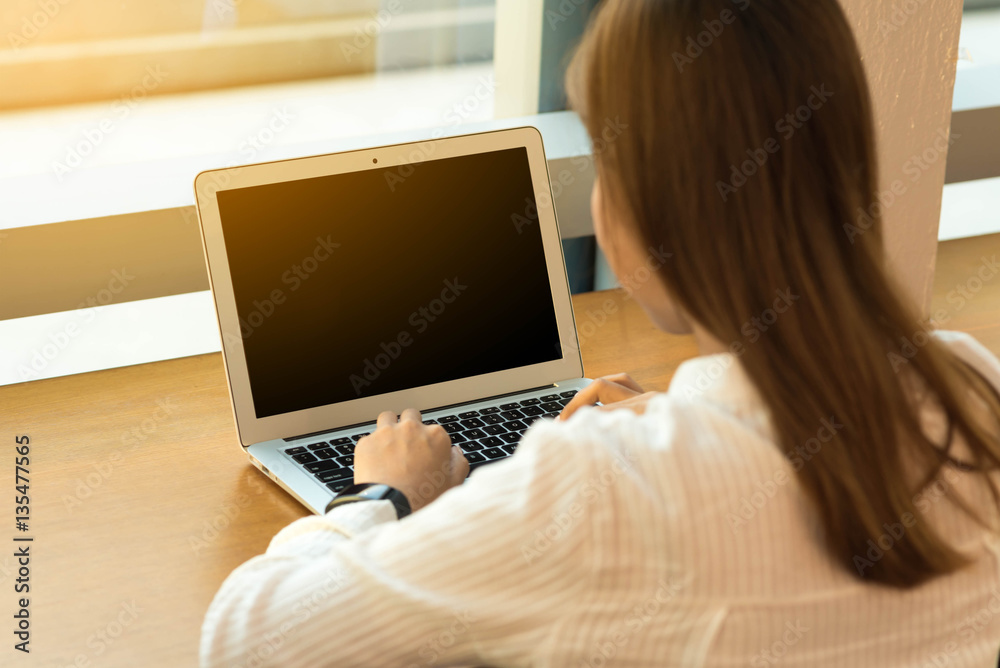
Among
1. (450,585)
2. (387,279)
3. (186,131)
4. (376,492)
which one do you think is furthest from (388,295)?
(186,131)

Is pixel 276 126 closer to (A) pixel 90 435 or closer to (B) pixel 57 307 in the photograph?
(B) pixel 57 307

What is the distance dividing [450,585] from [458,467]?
0.33 metres

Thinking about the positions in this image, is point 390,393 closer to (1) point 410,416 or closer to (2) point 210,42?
(1) point 410,416

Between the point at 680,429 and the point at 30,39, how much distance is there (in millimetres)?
1347

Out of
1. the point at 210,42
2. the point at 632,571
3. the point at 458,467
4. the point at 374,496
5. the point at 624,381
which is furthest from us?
the point at 210,42

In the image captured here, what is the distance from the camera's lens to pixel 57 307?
1348 millimetres

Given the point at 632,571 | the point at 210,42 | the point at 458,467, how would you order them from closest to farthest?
the point at 632,571
the point at 458,467
the point at 210,42

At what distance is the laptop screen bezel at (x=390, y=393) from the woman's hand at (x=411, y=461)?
0.54 feet

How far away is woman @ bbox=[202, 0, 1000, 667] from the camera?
54 centimetres

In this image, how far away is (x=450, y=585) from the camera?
0.55 m

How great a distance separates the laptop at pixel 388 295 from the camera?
1017mm

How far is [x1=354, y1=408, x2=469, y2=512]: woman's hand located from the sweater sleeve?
0.19 m

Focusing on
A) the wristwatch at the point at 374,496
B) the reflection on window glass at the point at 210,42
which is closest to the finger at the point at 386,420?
the wristwatch at the point at 374,496

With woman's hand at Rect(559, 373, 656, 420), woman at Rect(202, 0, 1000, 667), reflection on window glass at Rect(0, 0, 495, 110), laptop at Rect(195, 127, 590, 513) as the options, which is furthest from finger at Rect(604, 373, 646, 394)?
→ reflection on window glass at Rect(0, 0, 495, 110)
